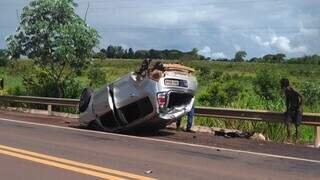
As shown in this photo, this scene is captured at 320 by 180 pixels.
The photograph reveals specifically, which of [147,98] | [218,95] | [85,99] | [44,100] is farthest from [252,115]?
[218,95]

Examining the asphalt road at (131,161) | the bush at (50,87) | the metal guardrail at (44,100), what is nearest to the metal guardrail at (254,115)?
the asphalt road at (131,161)

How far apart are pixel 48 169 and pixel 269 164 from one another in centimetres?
382

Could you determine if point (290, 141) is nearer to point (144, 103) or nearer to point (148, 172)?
point (144, 103)

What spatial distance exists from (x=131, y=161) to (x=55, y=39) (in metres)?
16.1

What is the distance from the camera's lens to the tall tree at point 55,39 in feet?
84.1

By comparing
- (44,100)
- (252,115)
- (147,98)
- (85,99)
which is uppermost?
(147,98)

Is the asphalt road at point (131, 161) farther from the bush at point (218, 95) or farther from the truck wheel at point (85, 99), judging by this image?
the bush at point (218, 95)

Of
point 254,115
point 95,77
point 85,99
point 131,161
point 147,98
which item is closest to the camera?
point 131,161

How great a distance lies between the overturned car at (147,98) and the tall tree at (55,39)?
9.41 metres

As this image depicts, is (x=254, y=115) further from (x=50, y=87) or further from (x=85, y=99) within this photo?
(x=50, y=87)

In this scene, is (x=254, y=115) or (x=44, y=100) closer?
(x=254, y=115)

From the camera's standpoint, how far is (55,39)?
84.6 ft

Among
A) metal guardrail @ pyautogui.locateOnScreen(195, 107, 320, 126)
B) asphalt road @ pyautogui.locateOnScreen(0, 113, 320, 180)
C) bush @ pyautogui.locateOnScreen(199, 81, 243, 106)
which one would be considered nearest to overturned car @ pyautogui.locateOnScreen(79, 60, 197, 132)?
asphalt road @ pyautogui.locateOnScreen(0, 113, 320, 180)

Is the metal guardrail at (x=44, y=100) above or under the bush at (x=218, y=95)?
under
